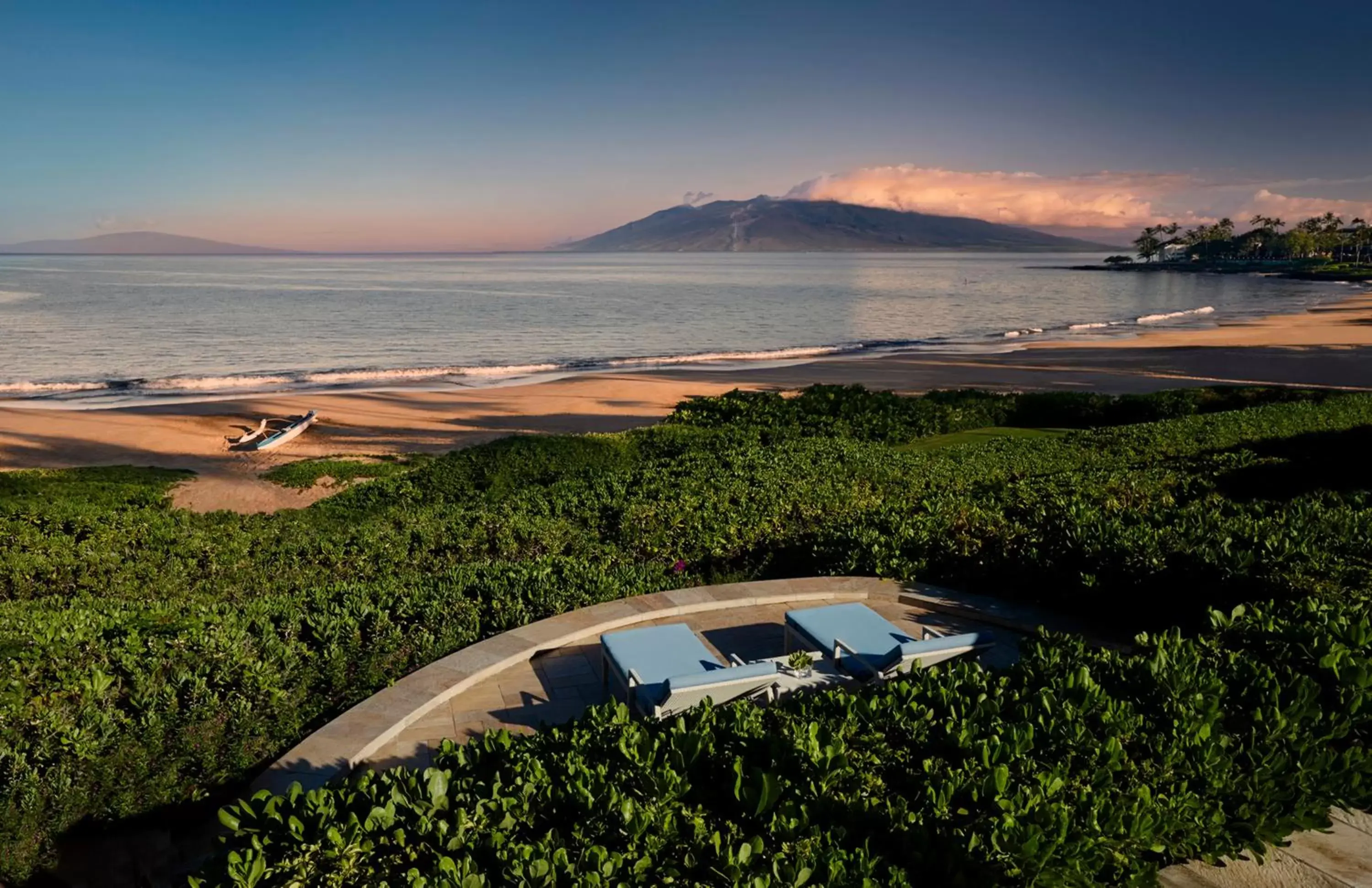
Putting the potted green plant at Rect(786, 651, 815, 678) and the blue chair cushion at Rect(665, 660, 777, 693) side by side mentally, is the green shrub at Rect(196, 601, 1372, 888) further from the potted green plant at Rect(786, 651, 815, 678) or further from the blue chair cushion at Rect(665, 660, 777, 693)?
the potted green plant at Rect(786, 651, 815, 678)

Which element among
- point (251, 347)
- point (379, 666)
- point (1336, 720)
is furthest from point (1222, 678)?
point (251, 347)

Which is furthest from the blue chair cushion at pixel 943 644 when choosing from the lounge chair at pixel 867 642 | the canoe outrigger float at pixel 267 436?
the canoe outrigger float at pixel 267 436

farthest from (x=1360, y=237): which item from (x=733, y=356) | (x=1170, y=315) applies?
(x=733, y=356)

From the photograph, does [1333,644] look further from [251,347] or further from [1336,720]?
[251,347]

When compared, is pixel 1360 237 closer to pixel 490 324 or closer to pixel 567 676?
pixel 490 324

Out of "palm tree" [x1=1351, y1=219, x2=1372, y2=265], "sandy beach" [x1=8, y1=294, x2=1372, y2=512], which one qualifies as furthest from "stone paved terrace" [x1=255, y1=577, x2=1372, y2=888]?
"palm tree" [x1=1351, y1=219, x2=1372, y2=265]

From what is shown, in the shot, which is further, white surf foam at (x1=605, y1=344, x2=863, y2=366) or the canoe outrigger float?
white surf foam at (x1=605, y1=344, x2=863, y2=366)

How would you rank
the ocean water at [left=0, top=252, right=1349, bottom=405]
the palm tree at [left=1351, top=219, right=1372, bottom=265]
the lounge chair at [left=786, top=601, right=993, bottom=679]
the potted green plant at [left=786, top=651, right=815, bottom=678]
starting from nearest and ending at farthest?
the potted green plant at [left=786, top=651, right=815, bottom=678] → the lounge chair at [left=786, top=601, right=993, bottom=679] → the ocean water at [left=0, top=252, right=1349, bottom=405] → the palm tree at [left=1351, top=219, right=1372, bottom=265]
